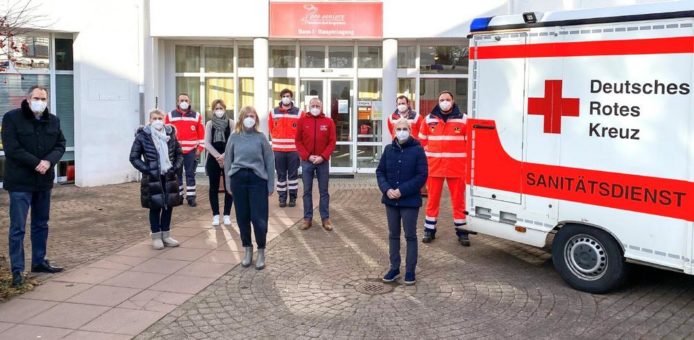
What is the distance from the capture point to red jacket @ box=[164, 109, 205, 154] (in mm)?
11844

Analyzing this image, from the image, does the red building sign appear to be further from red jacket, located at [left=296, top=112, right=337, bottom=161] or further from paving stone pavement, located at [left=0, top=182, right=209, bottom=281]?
red jacket, located at [left=296, top=112, right=337, bottom=161]

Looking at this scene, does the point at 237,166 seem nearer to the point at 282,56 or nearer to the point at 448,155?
the point at 448,155

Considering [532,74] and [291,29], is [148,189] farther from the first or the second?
[291,29]

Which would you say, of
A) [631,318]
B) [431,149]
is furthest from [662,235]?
[431,149]

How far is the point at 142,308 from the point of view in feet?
19.9

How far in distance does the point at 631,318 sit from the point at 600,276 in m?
0.62

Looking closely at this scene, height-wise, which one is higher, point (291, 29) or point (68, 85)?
point (291, 29)

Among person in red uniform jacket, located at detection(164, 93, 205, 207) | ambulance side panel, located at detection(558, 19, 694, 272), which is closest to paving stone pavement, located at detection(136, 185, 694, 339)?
ambulance side panel, located at detection(558, 19, 694, 272)

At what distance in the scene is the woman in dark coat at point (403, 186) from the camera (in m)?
6.61

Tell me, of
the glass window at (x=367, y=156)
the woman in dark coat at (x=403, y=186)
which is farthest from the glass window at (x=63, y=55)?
the woman in dark coat at (x=403, y=186)

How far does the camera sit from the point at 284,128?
1140cm

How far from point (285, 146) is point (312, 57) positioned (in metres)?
4.74

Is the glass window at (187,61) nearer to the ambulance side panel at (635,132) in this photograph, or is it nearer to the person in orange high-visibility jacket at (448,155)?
the person in orange high-visibility jacket at (448,155)

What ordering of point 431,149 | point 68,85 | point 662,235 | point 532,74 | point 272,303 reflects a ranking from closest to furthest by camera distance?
1. point 662,235
2. point 272,303
3. point 532,74
4. point 431,149
5. point 68,85
